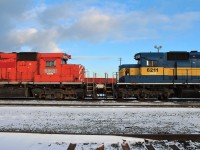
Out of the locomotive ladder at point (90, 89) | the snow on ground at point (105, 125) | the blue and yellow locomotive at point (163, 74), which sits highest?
the blue and yellow locomotive at point (163, 74)

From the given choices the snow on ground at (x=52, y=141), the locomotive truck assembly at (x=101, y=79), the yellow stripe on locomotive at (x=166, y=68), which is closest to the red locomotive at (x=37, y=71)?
the locomotive truck assembly at (x=101, y=79)

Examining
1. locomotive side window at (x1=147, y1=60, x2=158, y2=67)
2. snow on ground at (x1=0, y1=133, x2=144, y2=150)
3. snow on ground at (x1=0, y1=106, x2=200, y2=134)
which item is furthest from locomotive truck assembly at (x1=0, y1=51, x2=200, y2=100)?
snow on ground at (x1=0, y1=133, x2=144, y2=150)

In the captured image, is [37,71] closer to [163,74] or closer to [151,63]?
[151,63]

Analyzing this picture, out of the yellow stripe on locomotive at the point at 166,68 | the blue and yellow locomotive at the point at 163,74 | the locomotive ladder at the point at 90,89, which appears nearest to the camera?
the locomotive ladder at the point at 90,89

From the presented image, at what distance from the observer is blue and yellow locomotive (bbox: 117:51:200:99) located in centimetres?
2216

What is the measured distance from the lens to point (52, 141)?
6617 mm

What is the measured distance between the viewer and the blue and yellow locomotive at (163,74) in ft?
72.7

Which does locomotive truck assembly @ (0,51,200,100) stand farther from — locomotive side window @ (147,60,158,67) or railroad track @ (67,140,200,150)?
railroad track @ (67,140,200,150)

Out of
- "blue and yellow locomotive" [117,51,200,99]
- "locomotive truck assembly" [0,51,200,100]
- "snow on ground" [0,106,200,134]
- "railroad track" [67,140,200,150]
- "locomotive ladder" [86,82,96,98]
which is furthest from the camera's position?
"blue and yellow locomotive" [117,51,200,99]

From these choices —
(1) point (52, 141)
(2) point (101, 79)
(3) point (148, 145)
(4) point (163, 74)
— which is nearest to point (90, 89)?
(2) point (101, 79)

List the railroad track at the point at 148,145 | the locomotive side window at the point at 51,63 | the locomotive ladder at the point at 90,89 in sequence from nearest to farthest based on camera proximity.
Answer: the railroad track at the point at 148,145 < the locomotive ladder at the point at 90,89 < the locomotive side window at the point at 51,63

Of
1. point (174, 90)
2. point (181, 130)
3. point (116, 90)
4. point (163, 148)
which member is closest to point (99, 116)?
point (181, 130)

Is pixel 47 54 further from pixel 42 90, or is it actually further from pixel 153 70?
pixel 153 70

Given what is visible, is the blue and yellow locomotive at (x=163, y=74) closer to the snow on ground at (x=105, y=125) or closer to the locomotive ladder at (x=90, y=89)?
the locomotive ladder at (x=90, y=89)
